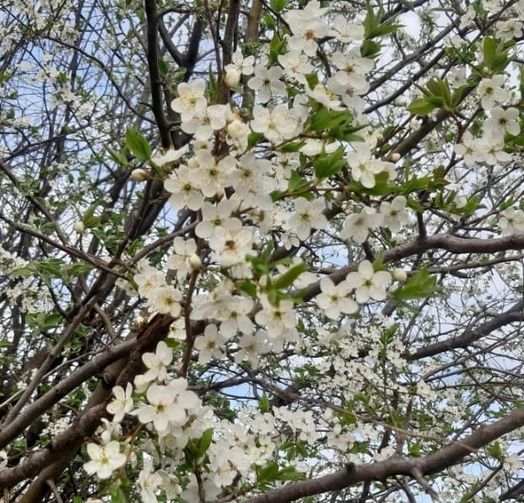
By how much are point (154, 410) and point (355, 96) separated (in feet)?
2.16

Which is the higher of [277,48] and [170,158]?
[277,48]

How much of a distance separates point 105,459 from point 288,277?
0.47 meters

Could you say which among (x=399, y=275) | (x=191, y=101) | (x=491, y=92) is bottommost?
(x=399, y=275)

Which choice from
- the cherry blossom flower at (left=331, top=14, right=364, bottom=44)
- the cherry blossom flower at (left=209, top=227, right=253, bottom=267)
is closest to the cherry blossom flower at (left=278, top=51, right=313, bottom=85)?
the cherry blossom flower at (left=331, top=14, right=364, bottom=44)

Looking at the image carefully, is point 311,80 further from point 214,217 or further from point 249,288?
point 249,288

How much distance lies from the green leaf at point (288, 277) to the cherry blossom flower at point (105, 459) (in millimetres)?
424

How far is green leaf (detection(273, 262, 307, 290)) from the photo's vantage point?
101 cm

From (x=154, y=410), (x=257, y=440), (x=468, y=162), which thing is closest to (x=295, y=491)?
(x=257, y=440)

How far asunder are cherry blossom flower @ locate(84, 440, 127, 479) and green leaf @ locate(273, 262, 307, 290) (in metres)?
0.42

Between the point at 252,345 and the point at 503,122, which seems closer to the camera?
the point at 252,345

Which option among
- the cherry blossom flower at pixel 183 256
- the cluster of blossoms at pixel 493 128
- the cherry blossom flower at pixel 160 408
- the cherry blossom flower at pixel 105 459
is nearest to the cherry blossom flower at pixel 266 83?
the cherry blossom flower at pixel 183 256

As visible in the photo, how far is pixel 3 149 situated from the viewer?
487 cm

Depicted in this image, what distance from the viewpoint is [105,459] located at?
118cm

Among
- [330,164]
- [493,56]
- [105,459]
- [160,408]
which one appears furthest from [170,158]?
[493,56]
